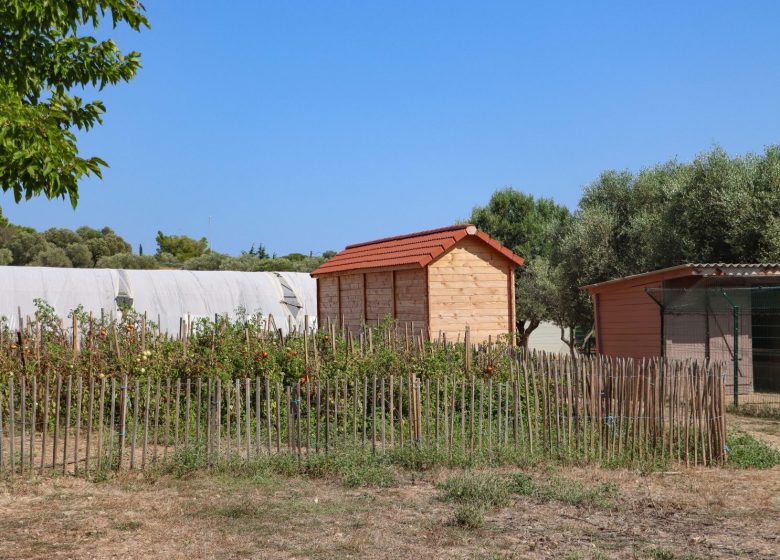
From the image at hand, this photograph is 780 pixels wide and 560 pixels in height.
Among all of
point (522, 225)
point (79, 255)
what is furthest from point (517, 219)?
point (79, 255)

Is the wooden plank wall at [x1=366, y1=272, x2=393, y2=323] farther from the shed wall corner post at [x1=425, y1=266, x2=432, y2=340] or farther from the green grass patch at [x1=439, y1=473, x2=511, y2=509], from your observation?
the green grass patch at [x1=439, y1=473, x2=511, y2=509]

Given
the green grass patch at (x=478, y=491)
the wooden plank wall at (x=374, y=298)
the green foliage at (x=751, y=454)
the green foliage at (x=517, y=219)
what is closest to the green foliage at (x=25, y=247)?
the green foliage at (x=517, y=219)

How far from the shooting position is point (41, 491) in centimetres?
854

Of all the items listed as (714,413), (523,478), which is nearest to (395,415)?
(523,478)

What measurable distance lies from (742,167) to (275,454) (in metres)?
19.2

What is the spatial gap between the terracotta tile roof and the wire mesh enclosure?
3701 millimetres

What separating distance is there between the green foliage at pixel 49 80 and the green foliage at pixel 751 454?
8766 mm

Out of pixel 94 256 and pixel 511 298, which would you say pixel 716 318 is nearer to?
pixel 511 298

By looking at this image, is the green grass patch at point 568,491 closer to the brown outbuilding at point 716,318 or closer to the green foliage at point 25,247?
the brown outbuilding at point 716,318

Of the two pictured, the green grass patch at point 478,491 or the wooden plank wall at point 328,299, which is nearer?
the green grass patch at point 478,491

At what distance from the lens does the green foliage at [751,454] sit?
1055 cm

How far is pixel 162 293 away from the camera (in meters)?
28.9

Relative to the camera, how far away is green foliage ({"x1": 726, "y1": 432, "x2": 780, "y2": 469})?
34.6 ft

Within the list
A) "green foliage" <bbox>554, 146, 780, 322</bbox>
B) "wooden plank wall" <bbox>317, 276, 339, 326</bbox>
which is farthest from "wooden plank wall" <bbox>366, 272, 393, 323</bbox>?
"green foliage" <bbox>554, 146, 780, 322</bbox>
